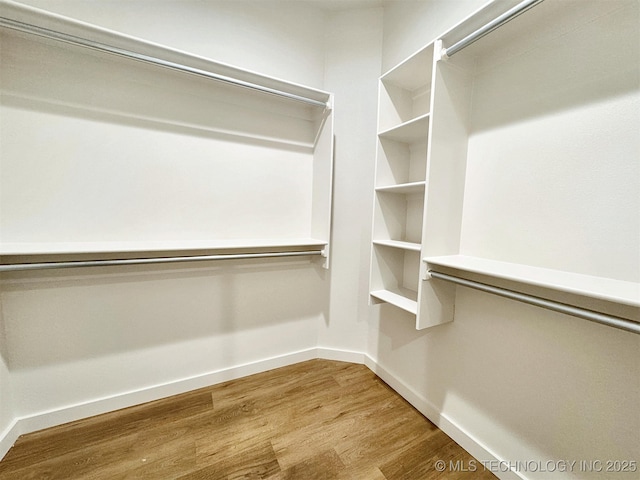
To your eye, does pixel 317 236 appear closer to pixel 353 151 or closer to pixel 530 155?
pixel 353 151

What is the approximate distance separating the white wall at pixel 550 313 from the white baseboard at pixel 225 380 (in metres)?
0.02

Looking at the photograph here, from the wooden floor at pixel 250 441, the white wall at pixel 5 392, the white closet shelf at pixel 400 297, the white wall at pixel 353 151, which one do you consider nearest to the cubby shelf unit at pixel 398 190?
the white closet shelf at pixel 400 297

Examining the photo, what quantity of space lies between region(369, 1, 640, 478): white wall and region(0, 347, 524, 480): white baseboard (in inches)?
1.0

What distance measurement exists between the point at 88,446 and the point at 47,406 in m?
0.36

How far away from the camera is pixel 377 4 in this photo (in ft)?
6.11

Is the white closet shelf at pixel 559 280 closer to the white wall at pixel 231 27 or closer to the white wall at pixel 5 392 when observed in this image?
the white wall at pixel 231 27

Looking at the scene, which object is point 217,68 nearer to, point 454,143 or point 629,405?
point 454,143

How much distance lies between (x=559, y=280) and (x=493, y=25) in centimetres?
99

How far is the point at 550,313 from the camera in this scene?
104 cm

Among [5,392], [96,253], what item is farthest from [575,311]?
[5,392]

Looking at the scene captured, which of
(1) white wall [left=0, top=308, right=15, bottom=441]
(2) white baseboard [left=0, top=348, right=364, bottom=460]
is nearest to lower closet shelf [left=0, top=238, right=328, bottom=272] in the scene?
(1) white wall [left=0, top=308, right=15, bottom=441]

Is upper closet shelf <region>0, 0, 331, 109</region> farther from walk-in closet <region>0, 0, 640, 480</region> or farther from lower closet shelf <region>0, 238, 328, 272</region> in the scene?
lower closet shelf <region>0, 238, 328, 272</region>

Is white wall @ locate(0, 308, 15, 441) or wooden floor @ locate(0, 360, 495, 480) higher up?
white wall @ locate(0, 308, 15, 441)

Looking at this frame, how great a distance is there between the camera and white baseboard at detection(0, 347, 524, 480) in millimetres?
1307
